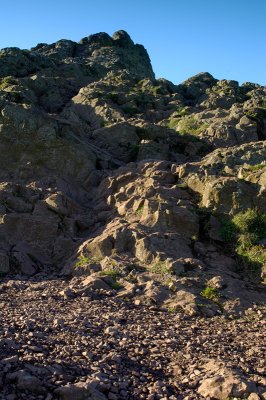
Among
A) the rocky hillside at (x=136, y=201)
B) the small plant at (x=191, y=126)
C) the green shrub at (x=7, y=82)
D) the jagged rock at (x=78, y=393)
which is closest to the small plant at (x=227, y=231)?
the rocky hillside at (x=136, y=201)

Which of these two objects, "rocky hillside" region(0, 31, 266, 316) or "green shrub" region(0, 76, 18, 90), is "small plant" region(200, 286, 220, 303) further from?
"green shrub" region(0, 76, 18, 90)

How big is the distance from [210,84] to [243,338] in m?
44.3

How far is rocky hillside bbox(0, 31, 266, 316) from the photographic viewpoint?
16328 mm

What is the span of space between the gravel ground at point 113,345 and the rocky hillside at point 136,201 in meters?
1.17

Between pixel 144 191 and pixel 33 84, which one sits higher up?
pixel 33 84

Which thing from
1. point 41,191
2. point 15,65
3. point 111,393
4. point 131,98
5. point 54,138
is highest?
point 15,65

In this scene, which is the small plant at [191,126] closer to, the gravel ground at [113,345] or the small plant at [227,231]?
the small plant at [227,231]

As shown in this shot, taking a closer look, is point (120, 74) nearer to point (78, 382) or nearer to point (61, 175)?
point (61, 175)

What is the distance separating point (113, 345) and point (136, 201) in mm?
10198

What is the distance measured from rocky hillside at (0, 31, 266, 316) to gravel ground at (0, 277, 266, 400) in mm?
1171

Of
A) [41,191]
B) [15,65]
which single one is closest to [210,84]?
[15,65]

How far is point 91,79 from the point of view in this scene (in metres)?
46.7

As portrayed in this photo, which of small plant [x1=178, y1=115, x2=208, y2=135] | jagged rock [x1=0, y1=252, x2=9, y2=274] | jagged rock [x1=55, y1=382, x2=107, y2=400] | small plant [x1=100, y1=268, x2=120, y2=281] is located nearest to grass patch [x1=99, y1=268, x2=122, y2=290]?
small plant [x1=100, y1=268, x2=120, y2=281]

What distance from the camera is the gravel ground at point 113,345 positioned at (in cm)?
893
